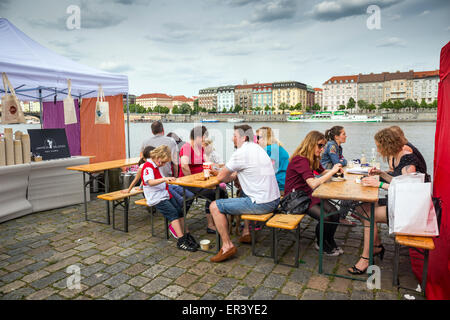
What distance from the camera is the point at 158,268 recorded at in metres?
3.28

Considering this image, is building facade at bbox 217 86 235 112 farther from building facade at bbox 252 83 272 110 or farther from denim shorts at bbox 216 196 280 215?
denim shorts at bbox 216 196 280 215

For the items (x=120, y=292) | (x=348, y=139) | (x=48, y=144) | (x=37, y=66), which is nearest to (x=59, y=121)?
(x=48, y=144)

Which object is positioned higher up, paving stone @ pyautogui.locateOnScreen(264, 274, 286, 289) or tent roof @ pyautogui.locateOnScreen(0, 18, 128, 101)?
tent roof @ pyautogui.locateOnScreen(0, 18, 128, 101)

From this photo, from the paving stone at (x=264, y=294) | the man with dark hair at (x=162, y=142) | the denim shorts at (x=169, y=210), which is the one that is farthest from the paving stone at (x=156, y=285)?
the man with dark hair at (x=162, y=142)

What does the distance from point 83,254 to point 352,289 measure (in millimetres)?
2926

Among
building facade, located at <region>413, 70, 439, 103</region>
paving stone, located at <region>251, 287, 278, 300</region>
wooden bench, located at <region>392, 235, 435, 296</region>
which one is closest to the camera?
wooden bench, located at <region>392, 235, 435, 296</region>

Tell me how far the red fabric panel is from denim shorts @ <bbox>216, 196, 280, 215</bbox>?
5.17 meters

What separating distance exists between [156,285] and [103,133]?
565 cm

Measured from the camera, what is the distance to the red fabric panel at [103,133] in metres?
7.72

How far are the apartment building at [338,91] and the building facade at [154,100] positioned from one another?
222ft

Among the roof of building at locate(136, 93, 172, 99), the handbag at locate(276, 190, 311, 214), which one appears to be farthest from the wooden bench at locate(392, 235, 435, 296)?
the roof of building at locate(136, 93, 172, 99)

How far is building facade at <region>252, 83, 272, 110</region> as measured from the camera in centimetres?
11856

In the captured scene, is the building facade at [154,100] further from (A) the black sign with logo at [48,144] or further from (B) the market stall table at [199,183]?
(B) the market stall table at [199,183]

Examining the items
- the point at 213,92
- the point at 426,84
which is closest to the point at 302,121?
the point at 426,84
